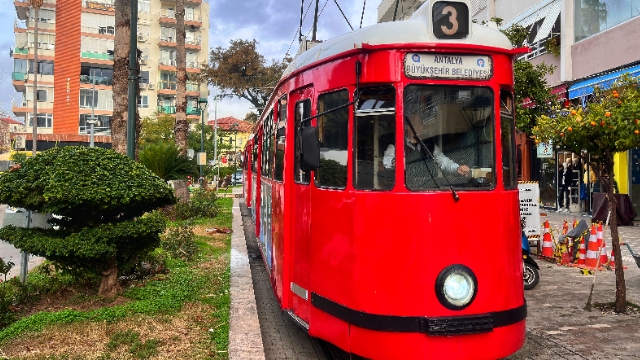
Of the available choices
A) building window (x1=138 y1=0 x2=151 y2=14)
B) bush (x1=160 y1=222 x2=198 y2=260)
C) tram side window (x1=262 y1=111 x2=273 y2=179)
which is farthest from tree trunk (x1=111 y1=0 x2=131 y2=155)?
building window (x1=138 y1=0 x2=151 y2=14)

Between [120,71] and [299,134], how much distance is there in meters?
6.50

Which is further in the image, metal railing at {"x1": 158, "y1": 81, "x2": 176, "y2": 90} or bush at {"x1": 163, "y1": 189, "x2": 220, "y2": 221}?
metal railing at {"x1": 158, "y1": 81, "x2": 176, "y2": 90}

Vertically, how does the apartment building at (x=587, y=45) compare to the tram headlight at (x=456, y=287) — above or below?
above

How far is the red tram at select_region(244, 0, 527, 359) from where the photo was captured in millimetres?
4211

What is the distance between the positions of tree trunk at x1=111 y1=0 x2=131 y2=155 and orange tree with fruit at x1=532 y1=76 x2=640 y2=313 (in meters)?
7.41

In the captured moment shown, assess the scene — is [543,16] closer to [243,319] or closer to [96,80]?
[243,319]

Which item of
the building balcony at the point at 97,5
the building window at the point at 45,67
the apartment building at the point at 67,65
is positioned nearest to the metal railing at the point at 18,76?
the apartment building at the point at 67,65

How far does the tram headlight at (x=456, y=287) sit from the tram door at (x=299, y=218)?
1322mm

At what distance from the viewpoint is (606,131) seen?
6.75 meters

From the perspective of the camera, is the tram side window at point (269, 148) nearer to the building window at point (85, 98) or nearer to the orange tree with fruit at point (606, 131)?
the orange tree with fruit at point (606, 131)

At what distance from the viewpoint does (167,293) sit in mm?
6789

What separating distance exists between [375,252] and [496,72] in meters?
1.73

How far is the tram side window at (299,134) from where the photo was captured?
5203 mm

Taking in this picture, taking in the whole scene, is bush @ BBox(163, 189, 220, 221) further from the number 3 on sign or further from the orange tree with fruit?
the number 3 on sign
